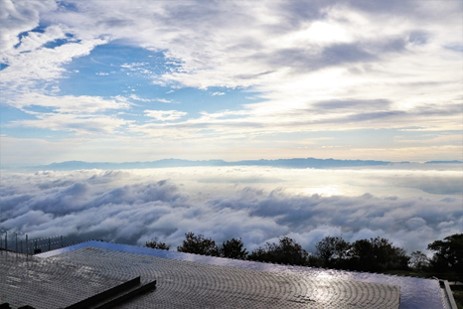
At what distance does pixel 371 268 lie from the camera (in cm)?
4859

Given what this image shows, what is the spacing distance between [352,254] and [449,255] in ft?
43.3

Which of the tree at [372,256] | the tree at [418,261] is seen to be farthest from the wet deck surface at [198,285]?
the tree at [418,261]

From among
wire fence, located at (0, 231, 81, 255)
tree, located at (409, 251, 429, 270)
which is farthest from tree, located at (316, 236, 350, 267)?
wire fence, located at (0, 231, 81, 255)

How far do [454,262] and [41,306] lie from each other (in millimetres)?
49865

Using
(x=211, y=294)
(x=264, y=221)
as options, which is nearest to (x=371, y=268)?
(x=211, y=294)

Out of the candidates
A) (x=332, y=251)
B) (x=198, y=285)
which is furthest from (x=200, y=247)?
(x=198, y=285)

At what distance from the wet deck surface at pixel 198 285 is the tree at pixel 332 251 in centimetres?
1963

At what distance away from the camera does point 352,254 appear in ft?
164

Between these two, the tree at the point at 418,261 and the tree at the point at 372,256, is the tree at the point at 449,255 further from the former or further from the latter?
the tree at the point at 372,256

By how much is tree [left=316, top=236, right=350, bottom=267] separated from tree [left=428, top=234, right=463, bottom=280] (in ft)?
39.7

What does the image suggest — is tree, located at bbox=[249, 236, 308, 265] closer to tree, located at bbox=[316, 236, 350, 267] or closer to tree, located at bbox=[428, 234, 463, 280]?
tree, located at bbox=[316, 236, 350, 267]

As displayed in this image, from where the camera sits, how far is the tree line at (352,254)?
1923 inches

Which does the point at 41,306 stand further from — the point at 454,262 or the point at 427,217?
the point at 427,217

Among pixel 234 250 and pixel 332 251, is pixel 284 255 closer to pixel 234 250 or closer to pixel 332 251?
pixel 234 250
